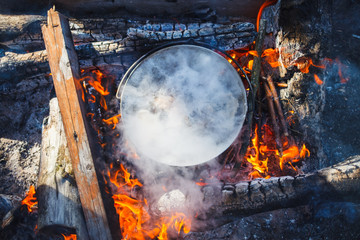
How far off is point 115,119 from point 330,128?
322 centimetres

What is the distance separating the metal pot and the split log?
1.96 feet

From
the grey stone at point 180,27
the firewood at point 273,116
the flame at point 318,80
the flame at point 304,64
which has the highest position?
the grey stone at point 180,27

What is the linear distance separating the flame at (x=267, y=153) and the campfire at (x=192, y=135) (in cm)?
2

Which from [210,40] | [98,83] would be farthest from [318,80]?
[98,83]

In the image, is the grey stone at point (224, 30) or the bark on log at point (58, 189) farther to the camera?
the grey stone at point (224, 30)

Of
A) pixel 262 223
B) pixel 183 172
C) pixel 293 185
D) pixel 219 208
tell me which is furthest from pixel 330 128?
pixel 183 172

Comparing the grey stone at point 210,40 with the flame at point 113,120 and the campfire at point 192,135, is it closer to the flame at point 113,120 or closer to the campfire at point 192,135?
the campfire at point 192,135

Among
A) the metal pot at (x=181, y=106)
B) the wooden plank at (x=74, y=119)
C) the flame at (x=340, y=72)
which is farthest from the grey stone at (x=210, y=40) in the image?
the wooden plank at (x=74, y=119)

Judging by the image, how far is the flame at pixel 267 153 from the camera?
3129mm

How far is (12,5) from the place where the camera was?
3.60m

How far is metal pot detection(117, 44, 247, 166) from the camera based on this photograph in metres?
2.47

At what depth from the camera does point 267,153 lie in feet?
10.7

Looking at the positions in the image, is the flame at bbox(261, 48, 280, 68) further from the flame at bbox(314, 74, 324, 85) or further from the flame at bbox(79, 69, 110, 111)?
the flame at bbox(79, 69, 110, 111)

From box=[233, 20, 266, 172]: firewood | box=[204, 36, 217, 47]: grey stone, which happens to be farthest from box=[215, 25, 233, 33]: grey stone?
box=[233, 20, 266, 172]: firewood
